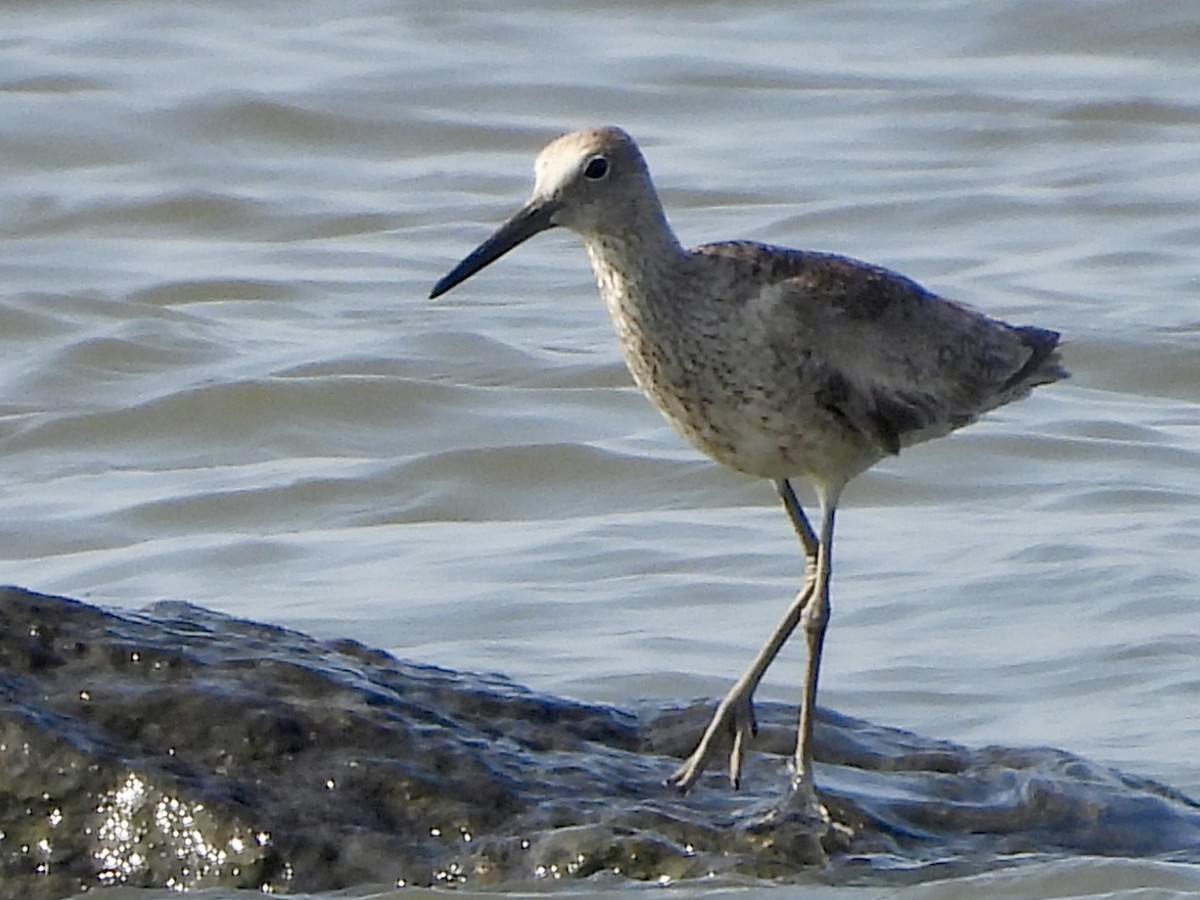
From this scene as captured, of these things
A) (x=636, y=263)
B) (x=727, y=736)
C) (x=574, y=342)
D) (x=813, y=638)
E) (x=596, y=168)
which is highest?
(x=596, y=168)

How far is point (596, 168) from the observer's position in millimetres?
→ 6172

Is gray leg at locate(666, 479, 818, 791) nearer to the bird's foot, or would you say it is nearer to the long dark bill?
the bird's foot

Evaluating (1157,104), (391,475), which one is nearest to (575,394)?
(391,475)

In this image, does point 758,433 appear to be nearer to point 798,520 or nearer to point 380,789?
point 798,520

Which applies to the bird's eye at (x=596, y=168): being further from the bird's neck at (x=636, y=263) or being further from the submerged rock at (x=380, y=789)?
the submerged rock at (x=380, y=789)

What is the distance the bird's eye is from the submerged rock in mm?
1148

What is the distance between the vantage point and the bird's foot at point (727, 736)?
5980mm

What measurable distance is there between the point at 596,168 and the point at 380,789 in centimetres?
148

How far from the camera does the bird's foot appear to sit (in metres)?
5.98

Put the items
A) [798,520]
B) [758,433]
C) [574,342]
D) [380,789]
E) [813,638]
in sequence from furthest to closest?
1. [574,342]
2. [798,520]
3. [813,638]
4. [758,433]
5. [380,789]

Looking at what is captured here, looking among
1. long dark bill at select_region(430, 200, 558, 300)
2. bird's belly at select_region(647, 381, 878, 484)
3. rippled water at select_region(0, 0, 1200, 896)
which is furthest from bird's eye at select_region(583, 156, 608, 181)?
rippled water at select_region(0, 0, 1200, 896)

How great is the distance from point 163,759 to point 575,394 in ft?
18.1

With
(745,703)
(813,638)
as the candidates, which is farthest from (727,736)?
(813,638)

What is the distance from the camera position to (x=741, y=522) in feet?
30.9
